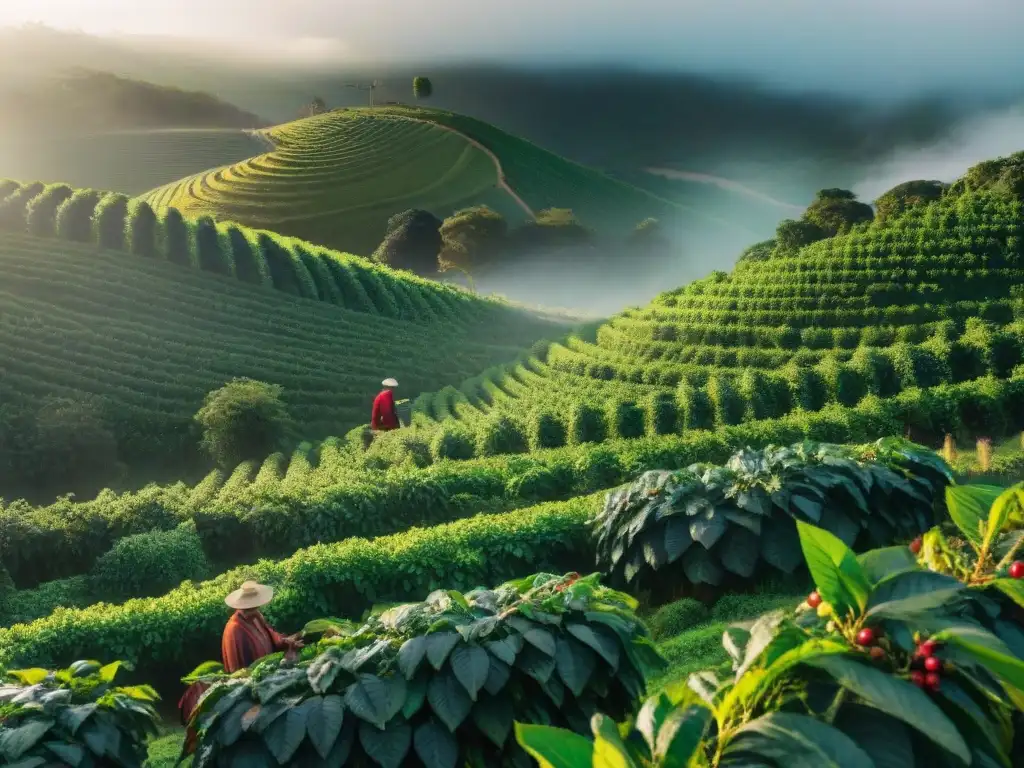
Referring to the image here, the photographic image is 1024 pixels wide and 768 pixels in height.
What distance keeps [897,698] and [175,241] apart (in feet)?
101

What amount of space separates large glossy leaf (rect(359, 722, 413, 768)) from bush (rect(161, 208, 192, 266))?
91.9ft

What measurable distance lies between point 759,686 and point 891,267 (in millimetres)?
17446

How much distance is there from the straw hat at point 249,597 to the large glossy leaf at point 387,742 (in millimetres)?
1673

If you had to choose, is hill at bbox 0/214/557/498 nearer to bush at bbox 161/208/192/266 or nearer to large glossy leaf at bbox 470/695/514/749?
bush at bbox 161/208/192/266

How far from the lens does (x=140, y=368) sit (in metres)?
23.6

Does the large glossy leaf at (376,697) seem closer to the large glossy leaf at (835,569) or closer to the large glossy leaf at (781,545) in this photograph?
the large glossy leaf at (835,569)

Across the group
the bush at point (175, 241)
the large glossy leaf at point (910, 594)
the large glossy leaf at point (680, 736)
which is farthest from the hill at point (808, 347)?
the bush at point (175, 241)

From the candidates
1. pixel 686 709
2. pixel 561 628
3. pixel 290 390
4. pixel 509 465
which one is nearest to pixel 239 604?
pixel 561 628

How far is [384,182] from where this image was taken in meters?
43.0

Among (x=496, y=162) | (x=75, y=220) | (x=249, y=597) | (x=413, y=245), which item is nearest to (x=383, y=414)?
(x=249, y=597)

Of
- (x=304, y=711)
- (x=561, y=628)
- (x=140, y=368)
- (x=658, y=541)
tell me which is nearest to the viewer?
(x=304, y=711)

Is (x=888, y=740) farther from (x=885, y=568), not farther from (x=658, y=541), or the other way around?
(x=658, y=541)

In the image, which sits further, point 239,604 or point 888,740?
point 239,604

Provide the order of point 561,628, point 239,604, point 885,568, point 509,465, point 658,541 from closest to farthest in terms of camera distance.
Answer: point 885,568
point 561,628
point 239,604
point 658,541
point 509,465
